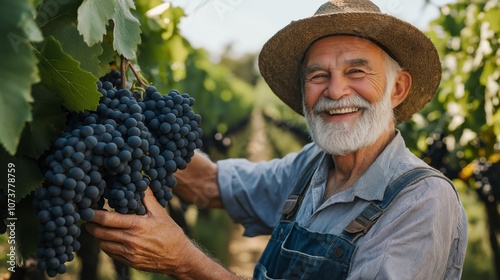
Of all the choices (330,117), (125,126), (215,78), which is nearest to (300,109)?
(330,117)

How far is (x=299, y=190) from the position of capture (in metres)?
2.81

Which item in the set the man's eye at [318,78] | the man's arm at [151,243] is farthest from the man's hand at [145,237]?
the man's eye at [318,78]

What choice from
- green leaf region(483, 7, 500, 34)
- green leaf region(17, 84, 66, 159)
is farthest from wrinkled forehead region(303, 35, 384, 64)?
green leaf region(483, 7, 500, 34)

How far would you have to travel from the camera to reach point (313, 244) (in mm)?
2436

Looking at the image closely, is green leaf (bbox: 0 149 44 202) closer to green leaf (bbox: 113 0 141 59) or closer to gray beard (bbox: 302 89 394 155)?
green leaf (bbox: 113 0 141 59)

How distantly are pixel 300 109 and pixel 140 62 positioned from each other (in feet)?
2.93

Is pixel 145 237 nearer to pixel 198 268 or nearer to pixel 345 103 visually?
pixel 198 268

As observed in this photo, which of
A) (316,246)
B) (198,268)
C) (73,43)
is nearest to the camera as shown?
(73,43)

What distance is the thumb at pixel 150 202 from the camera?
1838 mm

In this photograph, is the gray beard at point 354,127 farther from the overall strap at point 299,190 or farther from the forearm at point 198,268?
the forearm at point 198,268

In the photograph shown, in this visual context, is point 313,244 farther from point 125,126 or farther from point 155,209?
point 125,126

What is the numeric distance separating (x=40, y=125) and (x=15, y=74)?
450mm

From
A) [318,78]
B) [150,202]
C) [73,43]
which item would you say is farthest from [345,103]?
[73,43]

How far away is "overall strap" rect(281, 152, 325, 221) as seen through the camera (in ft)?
8.93
